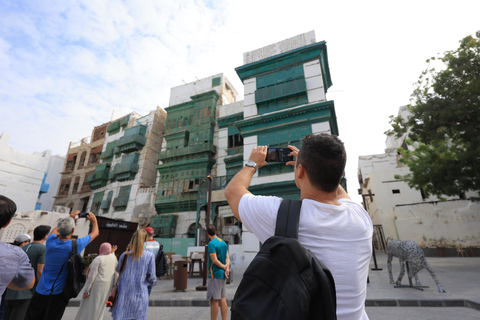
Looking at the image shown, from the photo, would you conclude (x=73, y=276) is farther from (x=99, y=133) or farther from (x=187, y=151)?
(x=99, y=133)

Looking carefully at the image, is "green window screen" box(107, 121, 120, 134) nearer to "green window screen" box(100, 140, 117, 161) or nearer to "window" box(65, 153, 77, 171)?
"green window screen" box(100, 140, 117, 161)

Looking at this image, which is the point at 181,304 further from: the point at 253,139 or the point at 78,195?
the point at 78,195

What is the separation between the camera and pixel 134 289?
12.6 feet

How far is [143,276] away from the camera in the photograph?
158 inches

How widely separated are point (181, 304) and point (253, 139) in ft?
32.9

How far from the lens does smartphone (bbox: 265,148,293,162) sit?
1986 mm

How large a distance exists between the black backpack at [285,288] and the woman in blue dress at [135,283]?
370 centimetres

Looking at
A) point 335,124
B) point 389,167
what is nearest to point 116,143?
point 335,124

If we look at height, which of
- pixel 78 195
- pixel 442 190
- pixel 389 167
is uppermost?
pixel 389 167

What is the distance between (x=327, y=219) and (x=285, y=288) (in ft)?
1.72

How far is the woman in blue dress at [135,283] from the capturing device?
12.3 feet

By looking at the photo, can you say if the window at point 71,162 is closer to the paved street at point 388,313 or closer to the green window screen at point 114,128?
the green window screen at point 114,128

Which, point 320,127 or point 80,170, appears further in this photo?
point 80,170

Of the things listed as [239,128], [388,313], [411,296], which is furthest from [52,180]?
[411,296]
